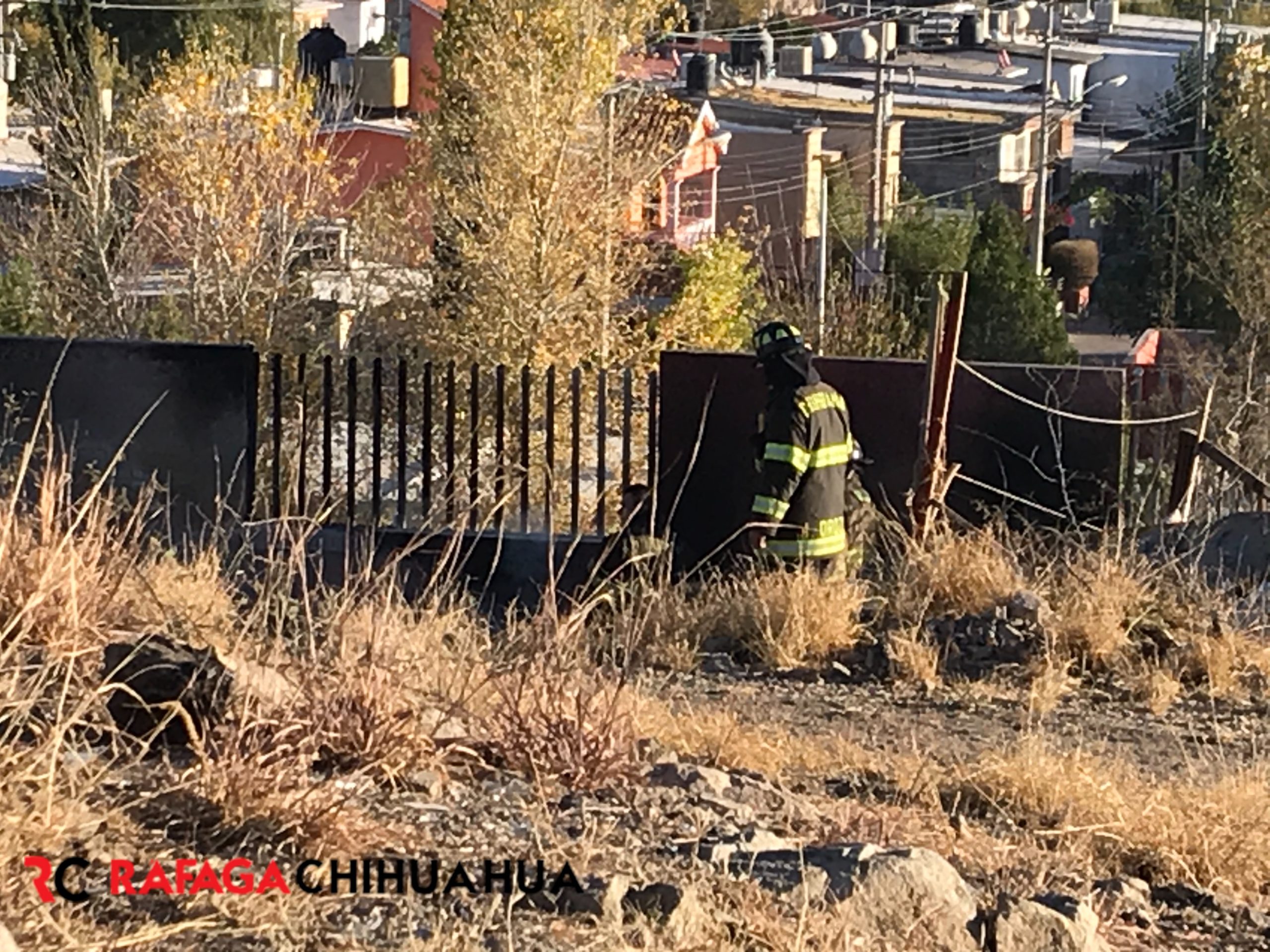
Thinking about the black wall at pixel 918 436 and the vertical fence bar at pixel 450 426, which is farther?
the vertical fence bar at pixel 450 426

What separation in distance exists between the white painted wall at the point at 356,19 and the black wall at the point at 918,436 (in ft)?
218

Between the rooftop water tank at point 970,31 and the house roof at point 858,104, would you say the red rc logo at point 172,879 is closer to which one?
the house roof at point 858,104

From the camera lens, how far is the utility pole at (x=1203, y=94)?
4688 centimetres

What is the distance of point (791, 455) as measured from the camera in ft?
31.5

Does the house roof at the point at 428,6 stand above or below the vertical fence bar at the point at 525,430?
above

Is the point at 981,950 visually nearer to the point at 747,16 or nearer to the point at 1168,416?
the point at 1168,416

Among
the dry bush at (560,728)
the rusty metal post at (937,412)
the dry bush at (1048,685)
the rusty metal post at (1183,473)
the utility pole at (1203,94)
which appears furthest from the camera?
the utility pole at (1203,94)

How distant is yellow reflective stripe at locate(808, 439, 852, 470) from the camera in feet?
31.7

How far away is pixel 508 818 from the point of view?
5.08m

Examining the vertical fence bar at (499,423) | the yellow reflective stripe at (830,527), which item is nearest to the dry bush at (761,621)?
the yellow reflective stripe at (830,527)

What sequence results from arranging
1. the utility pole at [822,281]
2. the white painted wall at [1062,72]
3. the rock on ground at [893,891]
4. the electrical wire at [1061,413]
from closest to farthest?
the rock on ground at [893,891] → the electrical wire at [1061,413] → the utility pole at [822,281] → the white painted wall at [1062,72]

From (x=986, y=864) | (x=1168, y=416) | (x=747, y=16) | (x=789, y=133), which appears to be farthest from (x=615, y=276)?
(x=747, y=16)

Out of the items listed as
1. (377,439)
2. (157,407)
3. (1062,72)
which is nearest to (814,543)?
(377,439)

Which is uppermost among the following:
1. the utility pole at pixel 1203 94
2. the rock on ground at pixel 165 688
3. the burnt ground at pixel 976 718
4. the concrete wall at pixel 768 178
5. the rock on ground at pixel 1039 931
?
the utility pole at pixel 1203 94
